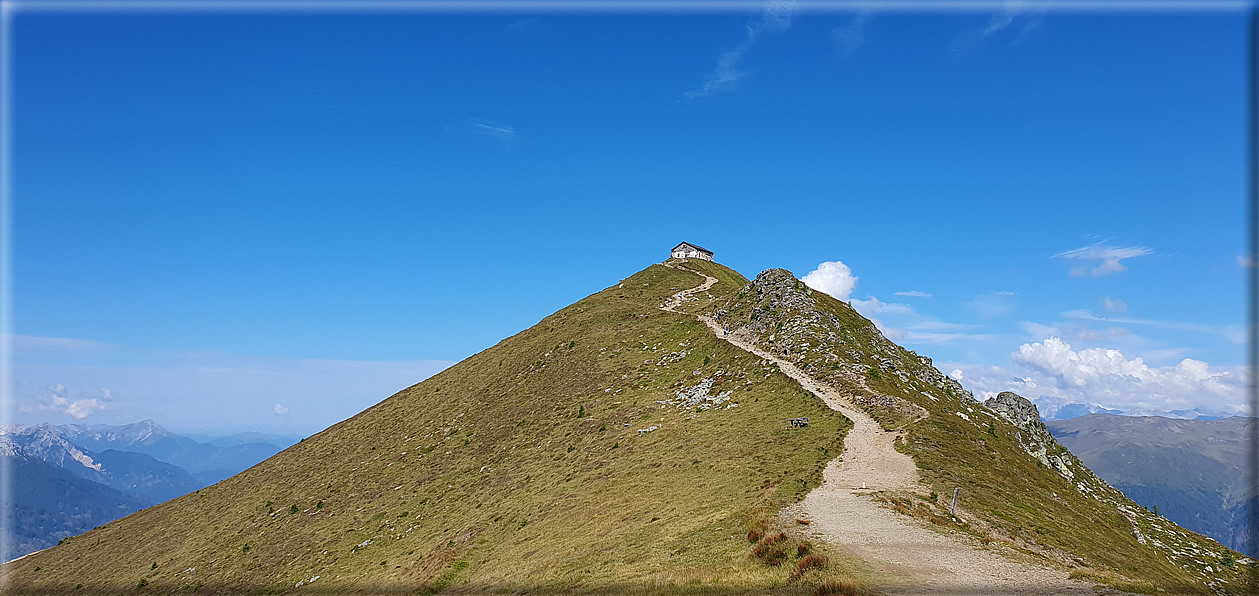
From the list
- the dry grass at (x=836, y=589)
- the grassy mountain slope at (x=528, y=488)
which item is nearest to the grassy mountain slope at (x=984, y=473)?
the grassy mountain slope at (x=528, y=488)

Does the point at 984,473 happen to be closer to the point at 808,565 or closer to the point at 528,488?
the point at 808,565

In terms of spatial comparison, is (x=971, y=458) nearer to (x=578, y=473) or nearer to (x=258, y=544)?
(x=578, y=473)

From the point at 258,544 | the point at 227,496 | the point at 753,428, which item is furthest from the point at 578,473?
the point at 227,496

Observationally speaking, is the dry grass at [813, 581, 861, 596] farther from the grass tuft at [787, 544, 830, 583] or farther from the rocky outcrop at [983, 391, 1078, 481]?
the rocky outcrop at [983, 391, 1078, 481]

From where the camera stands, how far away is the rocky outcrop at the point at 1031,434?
52812mm

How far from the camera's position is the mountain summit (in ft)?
82.4

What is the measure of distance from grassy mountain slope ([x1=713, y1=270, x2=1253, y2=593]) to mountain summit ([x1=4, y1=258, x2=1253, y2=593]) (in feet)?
0.91

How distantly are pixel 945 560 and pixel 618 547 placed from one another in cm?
1512

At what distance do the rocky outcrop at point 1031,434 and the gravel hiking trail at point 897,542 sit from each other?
920 inches

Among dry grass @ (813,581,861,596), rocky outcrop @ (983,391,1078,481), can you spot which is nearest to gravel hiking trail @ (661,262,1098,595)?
dry grass @ (813,581,861,596)

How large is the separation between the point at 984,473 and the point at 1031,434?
1002 inches

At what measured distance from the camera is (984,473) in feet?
123

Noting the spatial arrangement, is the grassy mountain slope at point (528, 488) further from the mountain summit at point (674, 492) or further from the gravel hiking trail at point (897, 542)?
the gravel hiking trail at point (897, 542)

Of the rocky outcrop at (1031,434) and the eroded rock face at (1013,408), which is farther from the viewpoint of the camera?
the eroded rock face at (1013,408)
